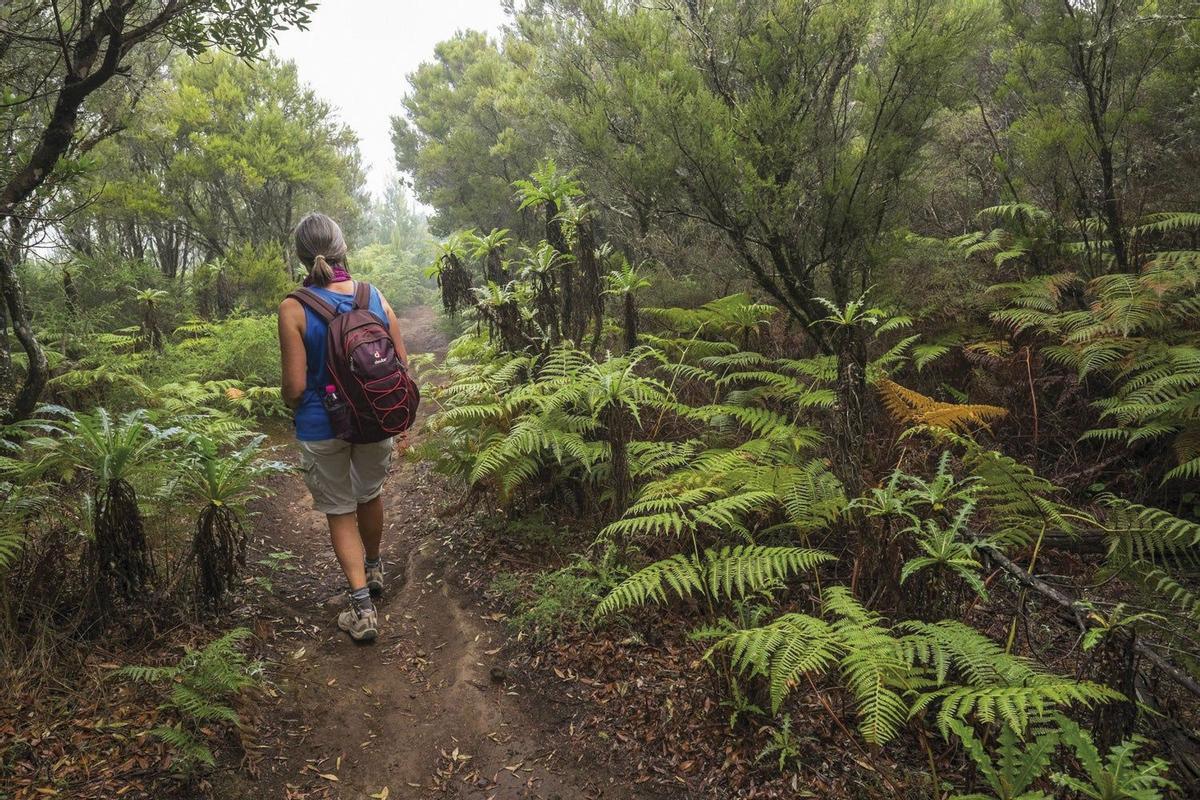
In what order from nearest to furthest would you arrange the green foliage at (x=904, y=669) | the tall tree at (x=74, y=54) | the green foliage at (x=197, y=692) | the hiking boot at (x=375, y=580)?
the green foliage at (x=904, y=669)
the green foliage at (x=197, y=692)
the tall tree at (x=74, y=54)
the hiking boot at (x=375, y=580)

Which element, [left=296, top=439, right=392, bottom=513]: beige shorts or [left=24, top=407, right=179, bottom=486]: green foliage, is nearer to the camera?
[left=24, top=407, right=179, bottom=486]: green foliage

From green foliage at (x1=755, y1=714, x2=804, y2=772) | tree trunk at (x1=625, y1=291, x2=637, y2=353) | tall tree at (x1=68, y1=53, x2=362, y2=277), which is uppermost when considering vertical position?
tall tree at (x1=68, y1=53, x2=362, y2=277)

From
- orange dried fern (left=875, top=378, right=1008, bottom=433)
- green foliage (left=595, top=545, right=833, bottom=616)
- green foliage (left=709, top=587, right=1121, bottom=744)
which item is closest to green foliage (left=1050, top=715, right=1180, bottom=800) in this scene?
green foliage (left=709, top=587, right=1121, bottom=744)

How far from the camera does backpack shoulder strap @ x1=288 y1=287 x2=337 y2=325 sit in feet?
10.9

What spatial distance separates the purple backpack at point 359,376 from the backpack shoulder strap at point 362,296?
0.06 m

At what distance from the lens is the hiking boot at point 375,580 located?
13.0 ft

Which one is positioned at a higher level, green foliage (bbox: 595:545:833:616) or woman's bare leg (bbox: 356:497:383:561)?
woman's bare leg (bbox: 356:497:383:561)

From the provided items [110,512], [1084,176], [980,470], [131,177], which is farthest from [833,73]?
[131,177]

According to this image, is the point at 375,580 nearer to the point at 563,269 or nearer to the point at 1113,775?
the point at 563,269

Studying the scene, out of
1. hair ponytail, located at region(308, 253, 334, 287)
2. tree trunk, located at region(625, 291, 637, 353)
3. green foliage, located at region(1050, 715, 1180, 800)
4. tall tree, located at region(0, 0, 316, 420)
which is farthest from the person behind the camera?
tree trunk, located at region(625, 291, 637, 353)

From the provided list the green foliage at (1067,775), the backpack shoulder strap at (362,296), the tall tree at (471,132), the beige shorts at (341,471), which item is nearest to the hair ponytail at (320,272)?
the backpack shoulder strap at (362,296)

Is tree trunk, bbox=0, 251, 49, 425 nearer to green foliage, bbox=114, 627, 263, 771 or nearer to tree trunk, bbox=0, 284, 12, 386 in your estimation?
green foliage, bbox=114, 627, 263, 771

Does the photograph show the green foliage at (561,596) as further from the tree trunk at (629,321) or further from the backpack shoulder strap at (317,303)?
the tree trunk at (629,321)

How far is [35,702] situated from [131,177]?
14.3 m
